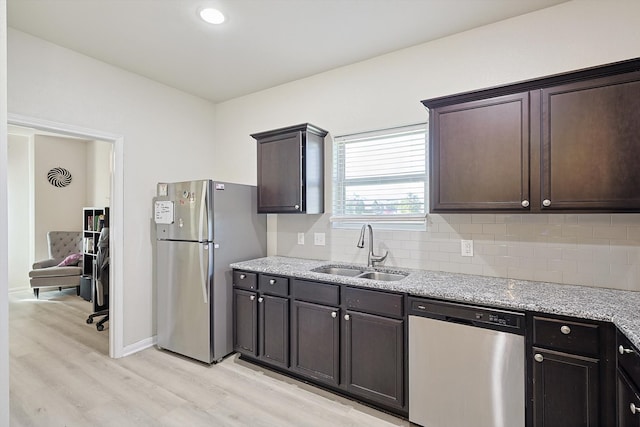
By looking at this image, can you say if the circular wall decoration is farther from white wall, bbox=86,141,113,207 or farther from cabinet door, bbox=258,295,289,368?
cabinet door, bbox=258,295,289,368

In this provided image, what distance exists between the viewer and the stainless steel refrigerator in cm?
290

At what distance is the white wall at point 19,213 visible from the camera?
558 centimetres

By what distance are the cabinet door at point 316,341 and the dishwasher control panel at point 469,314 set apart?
64 centimetres

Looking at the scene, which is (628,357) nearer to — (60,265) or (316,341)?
(316,341)

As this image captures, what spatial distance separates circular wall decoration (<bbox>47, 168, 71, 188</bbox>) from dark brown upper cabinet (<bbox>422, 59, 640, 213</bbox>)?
6.66 metres

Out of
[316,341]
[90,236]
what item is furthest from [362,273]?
[90,236]

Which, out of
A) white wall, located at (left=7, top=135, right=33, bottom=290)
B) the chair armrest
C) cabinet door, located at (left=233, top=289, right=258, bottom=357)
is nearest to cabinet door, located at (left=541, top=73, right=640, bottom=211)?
cabinet door, located at (left=233, top=289, right=258, bottom=357)

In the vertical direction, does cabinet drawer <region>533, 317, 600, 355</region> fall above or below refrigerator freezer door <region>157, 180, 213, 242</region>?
below

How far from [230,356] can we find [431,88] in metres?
3.05

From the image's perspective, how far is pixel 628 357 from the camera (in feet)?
4.42

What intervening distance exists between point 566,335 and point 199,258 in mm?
2697

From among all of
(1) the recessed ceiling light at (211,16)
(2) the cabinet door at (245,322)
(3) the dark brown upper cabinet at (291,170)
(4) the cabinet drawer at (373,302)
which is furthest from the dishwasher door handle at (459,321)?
(1) the recessed ceiling light at (211,16)

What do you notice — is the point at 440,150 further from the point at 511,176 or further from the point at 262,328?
the point at 262,328

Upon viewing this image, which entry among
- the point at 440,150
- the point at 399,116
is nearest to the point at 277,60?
the point at 399,116
